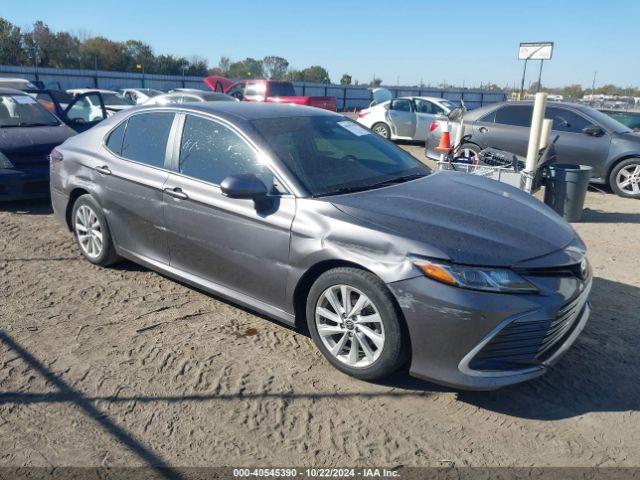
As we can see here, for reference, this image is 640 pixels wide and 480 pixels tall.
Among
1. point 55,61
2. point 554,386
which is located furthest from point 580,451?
point 55,61

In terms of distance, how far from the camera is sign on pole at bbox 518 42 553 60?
13.1 m

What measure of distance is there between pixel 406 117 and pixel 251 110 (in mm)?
12272

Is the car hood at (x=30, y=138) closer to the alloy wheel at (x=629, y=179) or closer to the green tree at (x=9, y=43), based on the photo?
the alloy wheel at (x=629, y=179)

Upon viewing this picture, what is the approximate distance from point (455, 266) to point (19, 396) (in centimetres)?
263

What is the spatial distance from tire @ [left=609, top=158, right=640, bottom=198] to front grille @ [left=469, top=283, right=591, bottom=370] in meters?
7.29

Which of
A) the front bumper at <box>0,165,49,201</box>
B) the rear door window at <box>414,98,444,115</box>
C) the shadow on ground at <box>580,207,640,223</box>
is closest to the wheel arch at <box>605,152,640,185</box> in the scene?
the shadow on ground at <box>580,207,640,223</box>

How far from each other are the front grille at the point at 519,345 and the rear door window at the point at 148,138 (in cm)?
288

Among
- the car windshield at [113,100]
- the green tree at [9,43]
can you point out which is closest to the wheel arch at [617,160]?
the car windshield at [113,100]

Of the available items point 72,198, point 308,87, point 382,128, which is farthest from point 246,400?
point 308,87

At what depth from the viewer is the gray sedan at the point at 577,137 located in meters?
9.14

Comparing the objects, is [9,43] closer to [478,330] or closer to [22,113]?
[22,113]

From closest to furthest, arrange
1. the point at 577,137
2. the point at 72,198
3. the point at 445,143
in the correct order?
the point at 72,198 < the point at 445,143 < the point at 577,137

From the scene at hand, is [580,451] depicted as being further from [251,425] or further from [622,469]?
[251,425]

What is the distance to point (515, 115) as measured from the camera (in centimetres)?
1016
